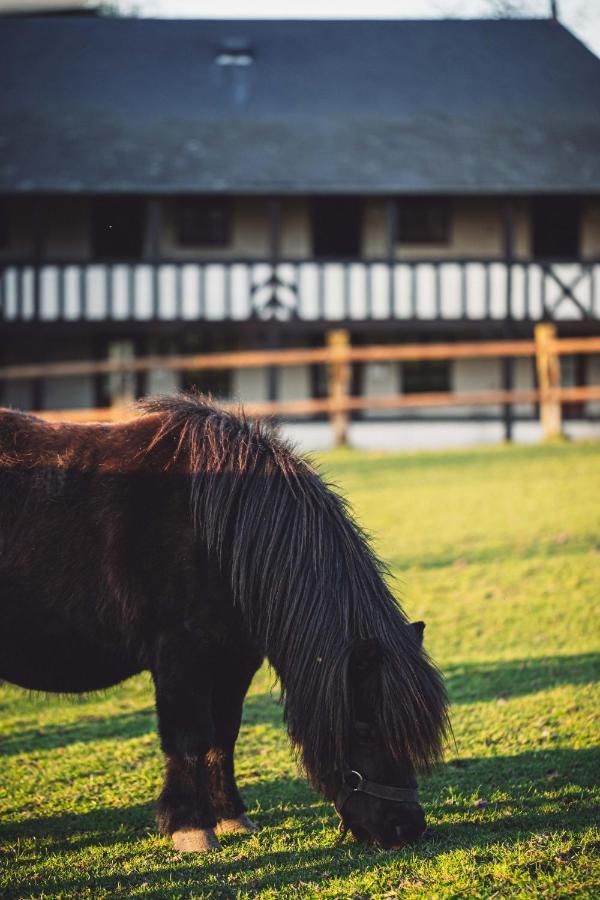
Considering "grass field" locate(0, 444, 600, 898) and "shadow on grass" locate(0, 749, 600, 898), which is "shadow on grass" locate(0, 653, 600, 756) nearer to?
"grass field" locate(0, 444, 600, 898)

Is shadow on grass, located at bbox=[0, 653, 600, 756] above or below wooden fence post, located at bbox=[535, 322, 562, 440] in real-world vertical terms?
below

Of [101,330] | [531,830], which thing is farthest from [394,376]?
[531,830]

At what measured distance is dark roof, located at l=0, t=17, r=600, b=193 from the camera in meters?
19.1

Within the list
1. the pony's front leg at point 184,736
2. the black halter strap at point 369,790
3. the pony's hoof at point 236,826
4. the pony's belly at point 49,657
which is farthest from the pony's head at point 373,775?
the pony's belly at point 49,657

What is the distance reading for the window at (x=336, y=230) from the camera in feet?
67.9

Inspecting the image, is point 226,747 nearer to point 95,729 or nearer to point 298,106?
point 95,729

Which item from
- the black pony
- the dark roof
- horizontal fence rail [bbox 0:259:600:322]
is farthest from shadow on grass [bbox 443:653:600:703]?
the dark roof

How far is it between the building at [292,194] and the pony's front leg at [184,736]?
14.9m

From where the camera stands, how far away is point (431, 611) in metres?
7.55

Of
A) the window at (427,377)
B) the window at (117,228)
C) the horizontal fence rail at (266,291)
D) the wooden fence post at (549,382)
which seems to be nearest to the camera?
the wooden fence post at (549,382)

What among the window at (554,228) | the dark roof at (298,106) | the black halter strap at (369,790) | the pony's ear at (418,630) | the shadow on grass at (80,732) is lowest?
the shadow on grass at (80,732)

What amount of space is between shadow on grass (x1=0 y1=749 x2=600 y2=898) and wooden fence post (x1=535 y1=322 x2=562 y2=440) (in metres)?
10.7

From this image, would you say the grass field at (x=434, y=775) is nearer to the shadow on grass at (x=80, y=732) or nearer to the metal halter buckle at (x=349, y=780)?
the shadow on grass at (x=80, y=732)

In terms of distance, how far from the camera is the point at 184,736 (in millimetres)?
3707
